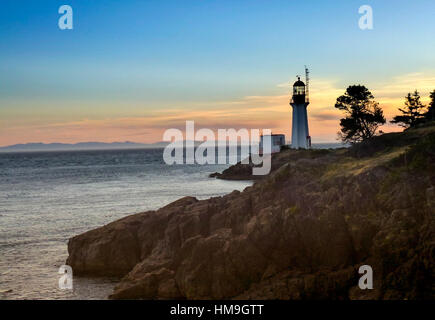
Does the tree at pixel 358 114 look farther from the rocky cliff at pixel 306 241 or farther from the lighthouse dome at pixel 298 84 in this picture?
the rocky cliff at pixel 306 241

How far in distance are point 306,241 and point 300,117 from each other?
2054 inches

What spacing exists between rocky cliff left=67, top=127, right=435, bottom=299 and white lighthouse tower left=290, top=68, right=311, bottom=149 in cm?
4657

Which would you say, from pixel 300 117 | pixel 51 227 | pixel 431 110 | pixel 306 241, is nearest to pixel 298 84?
pixel 300 117

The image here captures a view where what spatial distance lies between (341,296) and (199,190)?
42.2 m

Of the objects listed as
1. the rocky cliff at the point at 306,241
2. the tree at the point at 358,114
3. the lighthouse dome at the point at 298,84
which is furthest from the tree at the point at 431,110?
the rocky cliff at the point at 306,241

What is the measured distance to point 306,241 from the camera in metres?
16.0

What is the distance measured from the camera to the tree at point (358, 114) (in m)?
55.9

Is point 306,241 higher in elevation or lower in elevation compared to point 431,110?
lower

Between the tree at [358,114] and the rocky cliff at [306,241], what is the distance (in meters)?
36.9

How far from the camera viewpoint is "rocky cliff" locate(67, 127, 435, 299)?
1446cm

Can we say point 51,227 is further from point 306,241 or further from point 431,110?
point 431,110
